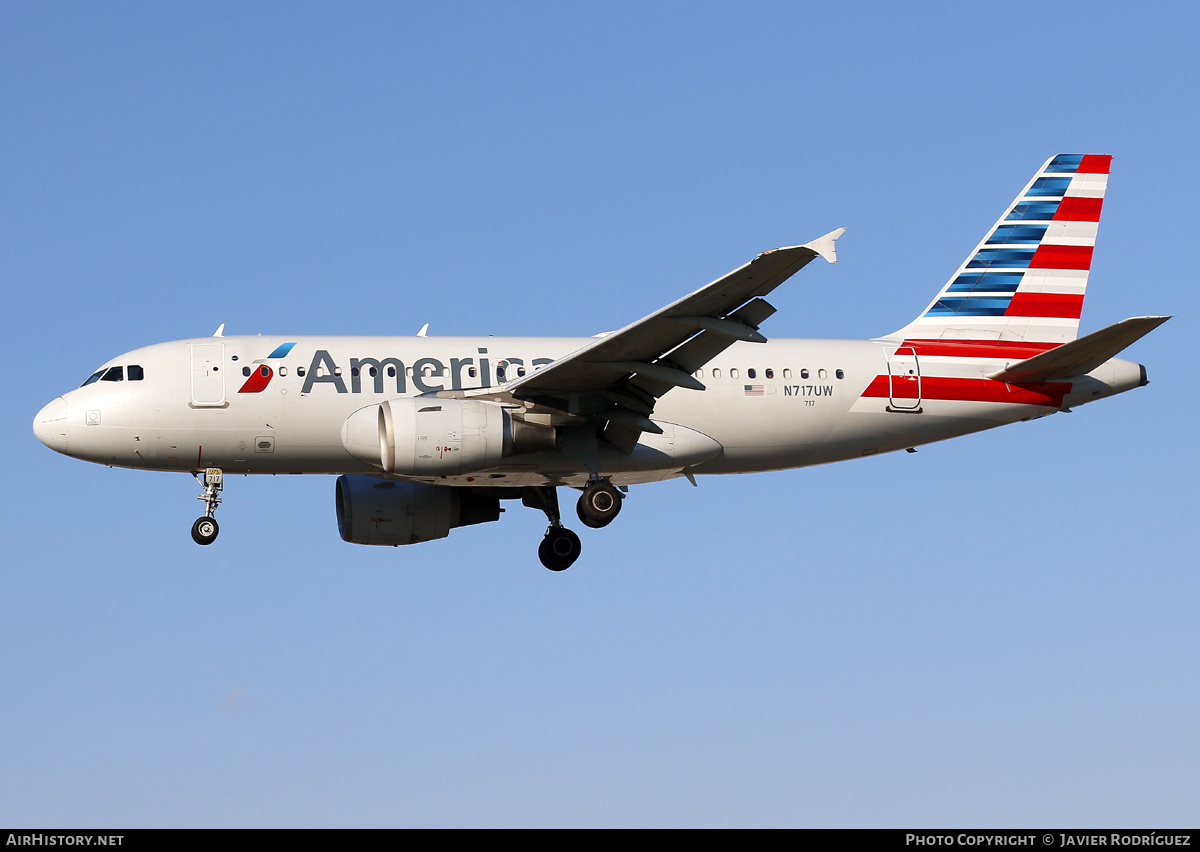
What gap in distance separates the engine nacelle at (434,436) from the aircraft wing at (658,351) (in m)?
0.72

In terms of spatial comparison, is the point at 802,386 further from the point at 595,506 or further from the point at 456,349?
the point at 456,349

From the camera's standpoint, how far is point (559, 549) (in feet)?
108

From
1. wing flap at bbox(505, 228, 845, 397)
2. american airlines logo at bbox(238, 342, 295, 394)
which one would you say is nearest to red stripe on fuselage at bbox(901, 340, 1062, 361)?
wing flap at bbox(505, 228, 845, 397)

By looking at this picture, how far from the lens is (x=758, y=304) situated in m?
25.5

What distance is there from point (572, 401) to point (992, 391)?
30.6 ft

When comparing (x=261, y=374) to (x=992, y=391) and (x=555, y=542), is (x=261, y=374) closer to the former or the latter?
(x=555, y=542)

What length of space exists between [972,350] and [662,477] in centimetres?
737

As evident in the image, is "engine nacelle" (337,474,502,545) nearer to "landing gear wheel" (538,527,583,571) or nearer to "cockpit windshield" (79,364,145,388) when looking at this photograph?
"landing gear wheel" (538,527,583,571)

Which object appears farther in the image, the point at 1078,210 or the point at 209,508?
the point at 1078,210

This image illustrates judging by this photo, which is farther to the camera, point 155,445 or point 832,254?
point 155,445

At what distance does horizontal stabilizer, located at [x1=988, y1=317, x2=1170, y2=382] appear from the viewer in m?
29.5

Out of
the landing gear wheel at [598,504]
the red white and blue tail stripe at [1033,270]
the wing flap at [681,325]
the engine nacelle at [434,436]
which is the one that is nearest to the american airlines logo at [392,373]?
the engine nacelle at [434,436]

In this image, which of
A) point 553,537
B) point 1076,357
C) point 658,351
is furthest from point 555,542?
point 1076,357
